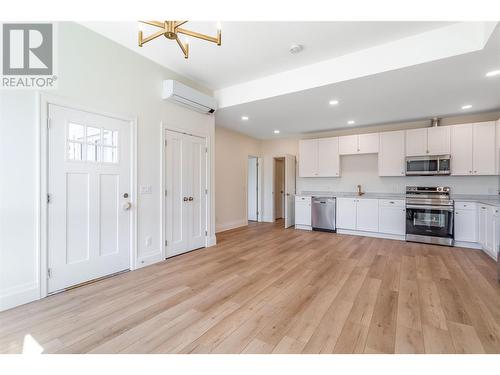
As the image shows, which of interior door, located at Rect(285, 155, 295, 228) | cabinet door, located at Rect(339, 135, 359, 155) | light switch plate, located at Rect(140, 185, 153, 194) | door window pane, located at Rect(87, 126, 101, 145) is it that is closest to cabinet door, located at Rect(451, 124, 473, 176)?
cabinet door, located at Rect(339, 135, 359, 155)

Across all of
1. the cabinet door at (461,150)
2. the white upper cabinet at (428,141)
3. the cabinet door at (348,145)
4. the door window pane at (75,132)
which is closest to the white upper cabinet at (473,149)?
the cabinet door at (461,150)

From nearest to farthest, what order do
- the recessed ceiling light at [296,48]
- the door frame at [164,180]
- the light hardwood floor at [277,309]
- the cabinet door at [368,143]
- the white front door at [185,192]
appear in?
the light hardwood floor at [277,309]
the recessed ceiling light at [296,48]
the door frame at [164,180]
the white front door at [185,192]
the cabinet door at [368,143]

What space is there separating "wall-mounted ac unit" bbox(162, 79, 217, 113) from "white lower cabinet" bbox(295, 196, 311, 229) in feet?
10.7

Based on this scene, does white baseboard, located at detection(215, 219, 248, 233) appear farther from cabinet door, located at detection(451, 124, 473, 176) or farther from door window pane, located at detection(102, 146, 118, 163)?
cabinet door, located at detection(451, 124, 473, 176)

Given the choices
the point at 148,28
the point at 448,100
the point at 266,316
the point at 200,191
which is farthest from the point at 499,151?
the point at 148,28

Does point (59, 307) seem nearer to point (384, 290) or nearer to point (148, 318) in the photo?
point (148, 318)

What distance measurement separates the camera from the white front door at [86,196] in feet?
7.95

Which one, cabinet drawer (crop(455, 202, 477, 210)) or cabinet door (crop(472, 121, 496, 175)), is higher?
cabinet door (crop(472, 121, 496, 175))

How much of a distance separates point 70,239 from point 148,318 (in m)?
1.37

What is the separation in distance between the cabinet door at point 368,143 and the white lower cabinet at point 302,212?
5.72ft

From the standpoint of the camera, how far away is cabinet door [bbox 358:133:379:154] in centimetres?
527

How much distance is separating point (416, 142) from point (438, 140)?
36cm

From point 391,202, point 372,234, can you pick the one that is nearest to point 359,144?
point 391,202

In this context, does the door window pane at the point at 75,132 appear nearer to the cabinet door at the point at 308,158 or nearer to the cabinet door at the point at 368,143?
the cabinet door at the point at 308,158
